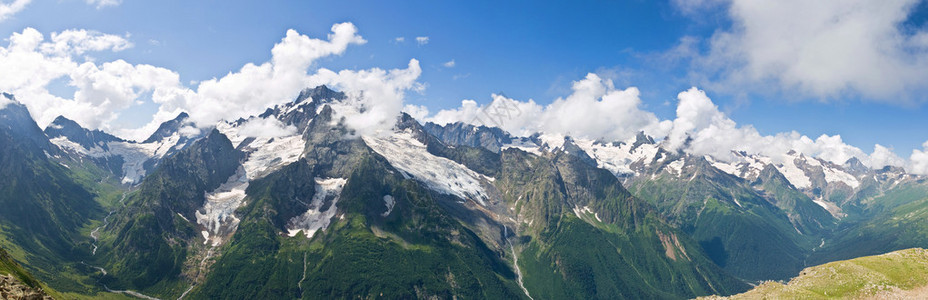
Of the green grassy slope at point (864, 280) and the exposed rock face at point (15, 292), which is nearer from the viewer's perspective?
the exposed rock face at point (15, 292)

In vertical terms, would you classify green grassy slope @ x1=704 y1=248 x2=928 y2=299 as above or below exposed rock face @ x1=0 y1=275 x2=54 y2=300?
above

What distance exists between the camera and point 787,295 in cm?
11369

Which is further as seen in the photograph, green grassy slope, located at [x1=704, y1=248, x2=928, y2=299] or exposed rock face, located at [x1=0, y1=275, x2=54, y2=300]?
green grassy slope, located at [x1=704, y1=248, x2=928, y2=299]

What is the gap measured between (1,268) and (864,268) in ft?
742

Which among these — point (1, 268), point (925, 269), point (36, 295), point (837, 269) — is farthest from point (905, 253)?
point (1, 268)

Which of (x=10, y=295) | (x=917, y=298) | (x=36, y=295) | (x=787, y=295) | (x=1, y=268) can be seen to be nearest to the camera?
(x=10, y=295)

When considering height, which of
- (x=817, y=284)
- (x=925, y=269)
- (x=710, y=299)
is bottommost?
(x=710, y=299)

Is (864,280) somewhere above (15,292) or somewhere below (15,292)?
above

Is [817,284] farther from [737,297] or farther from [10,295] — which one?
[10,295]

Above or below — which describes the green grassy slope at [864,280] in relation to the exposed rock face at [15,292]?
above

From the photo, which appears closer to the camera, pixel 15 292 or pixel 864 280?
pixel 15 292

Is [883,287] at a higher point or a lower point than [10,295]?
higher

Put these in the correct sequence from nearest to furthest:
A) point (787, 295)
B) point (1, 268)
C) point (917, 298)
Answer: point (917, 298), point (787, 295), point (1, 268)

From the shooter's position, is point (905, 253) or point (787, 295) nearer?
point (787, 295)
